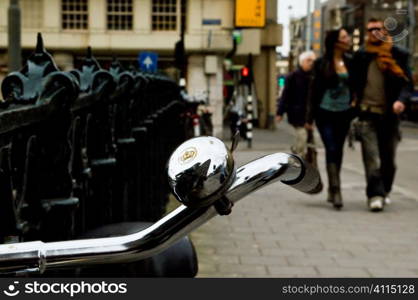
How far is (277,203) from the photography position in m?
9.16

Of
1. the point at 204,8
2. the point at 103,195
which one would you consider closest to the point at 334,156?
the point at 103,195

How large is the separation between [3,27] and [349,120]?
2661 centimetres

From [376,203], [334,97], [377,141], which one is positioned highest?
[334,97]

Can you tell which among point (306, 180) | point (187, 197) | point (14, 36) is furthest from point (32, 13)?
point (187, 197)

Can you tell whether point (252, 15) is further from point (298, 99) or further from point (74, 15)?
point (298, 99)

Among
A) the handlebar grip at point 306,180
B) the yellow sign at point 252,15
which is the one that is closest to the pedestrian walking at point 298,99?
the handlebar grip at point 306,180

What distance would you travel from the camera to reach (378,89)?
878cm

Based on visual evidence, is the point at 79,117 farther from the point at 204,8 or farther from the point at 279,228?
the point at 204,8

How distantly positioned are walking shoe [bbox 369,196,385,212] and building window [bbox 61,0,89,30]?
1074 inches

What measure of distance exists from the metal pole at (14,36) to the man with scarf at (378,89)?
9713 mm

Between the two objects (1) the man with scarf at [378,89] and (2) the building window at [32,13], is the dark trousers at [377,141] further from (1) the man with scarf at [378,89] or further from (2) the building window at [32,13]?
(2) the building window at [32,13]

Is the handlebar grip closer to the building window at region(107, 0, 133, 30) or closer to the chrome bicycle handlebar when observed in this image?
the chrome bicycle handlebar

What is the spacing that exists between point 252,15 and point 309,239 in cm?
2183

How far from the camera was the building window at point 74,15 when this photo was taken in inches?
1361
